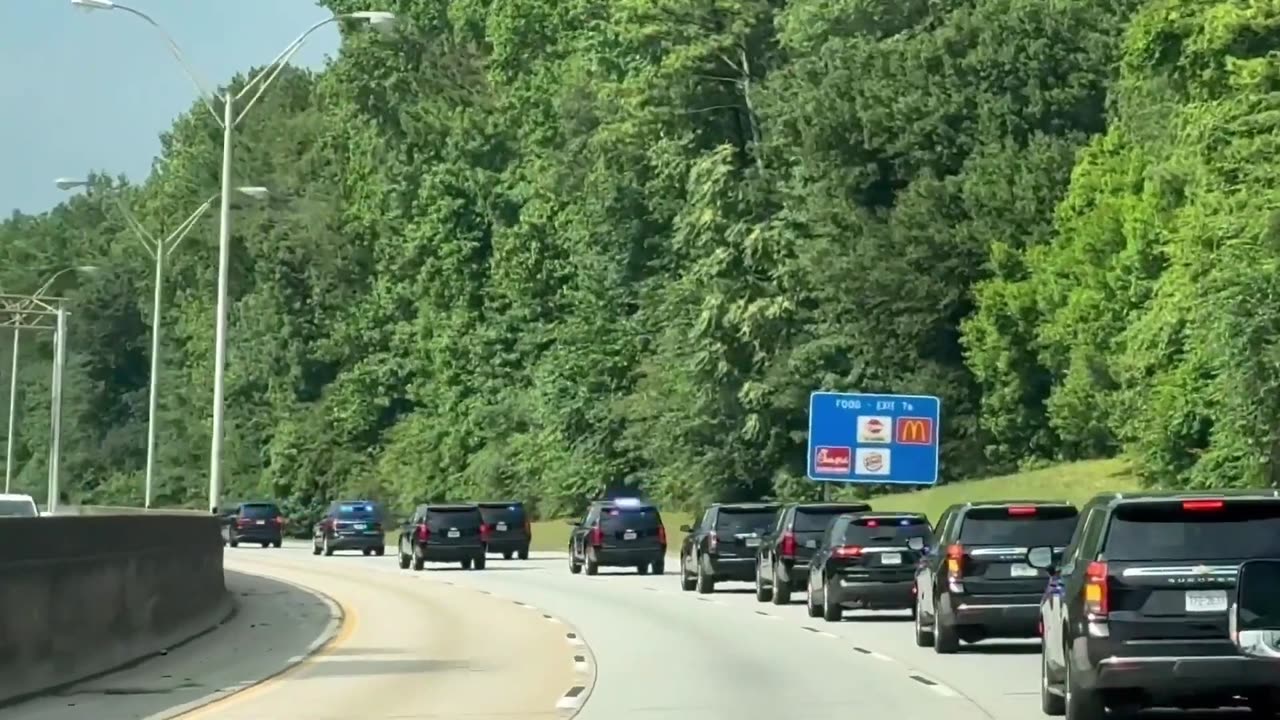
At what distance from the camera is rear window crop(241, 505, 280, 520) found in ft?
285

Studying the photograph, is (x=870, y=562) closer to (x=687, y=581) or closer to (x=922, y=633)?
(x=922, y=633)

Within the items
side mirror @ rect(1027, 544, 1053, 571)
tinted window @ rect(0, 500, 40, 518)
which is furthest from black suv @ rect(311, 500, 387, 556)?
side mirror @ rect(1027, 544, 1053, 571)

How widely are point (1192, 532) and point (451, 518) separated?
43807 mm

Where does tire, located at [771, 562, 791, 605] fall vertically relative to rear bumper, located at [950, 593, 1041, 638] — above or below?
below

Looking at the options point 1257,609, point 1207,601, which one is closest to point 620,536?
point 1207,601

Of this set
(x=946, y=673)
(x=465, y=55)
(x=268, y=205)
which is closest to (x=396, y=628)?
(x=946, y=673)

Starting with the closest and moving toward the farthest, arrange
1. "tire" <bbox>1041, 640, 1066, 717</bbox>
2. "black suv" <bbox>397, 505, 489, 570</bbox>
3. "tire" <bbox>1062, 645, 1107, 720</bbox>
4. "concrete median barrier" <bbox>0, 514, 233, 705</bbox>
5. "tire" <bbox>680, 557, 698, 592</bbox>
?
"tire" <bbox>1062, 645, 1107, 720</bbox> → "tire" <bbox>1041, 640, 1066, 717</bbox> → "concrete median barrier" <bbox>0, 514, 233, 705</bbox> → "tire" <bbox>680, 557, 698, 592</bbox> → "black suv" <bbox>397, 505, 489, 570</bbox>

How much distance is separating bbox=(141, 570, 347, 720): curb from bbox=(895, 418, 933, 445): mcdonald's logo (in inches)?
943

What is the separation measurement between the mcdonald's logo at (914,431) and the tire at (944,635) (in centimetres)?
3458

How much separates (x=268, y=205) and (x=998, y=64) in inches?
2200

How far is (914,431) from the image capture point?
62.7 meters

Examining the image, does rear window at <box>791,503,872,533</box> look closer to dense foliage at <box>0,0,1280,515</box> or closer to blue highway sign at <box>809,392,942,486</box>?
dense foliage at <box>0,0,1280,515</box>

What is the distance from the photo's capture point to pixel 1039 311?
7800cm

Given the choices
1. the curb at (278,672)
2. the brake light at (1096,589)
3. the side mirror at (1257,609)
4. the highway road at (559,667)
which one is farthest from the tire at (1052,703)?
the curb at (278,672)
